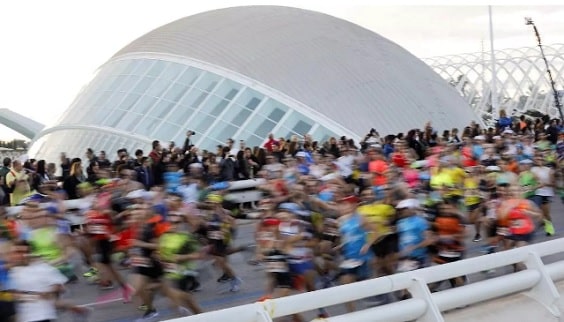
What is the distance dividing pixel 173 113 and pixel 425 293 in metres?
19.3

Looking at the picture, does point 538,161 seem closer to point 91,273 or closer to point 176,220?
point 176,220

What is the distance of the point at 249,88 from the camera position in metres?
25.5

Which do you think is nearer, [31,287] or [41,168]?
[31,287]

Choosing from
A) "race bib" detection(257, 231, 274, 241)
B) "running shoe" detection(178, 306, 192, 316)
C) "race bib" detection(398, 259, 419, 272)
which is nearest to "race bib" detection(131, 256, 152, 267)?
"running shoe" detection(178, 306, 192, 316)

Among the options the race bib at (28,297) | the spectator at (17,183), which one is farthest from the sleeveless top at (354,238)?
the spectator at (17,183)

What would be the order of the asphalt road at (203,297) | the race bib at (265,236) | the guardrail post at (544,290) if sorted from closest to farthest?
the guardrail post at (544,290), the race bib at (265,236), the asphalt road at (203,297)

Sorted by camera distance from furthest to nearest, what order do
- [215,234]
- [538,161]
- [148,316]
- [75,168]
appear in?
[75,168], [538,161], [215,234], [148,316]

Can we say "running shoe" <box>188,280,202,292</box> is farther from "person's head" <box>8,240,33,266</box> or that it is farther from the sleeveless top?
"person's head" <box>8,240,33,266</box>

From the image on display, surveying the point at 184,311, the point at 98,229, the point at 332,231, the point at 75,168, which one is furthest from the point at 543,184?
the point at 75,168

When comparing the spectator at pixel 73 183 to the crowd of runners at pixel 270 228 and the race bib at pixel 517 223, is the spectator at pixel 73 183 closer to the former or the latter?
the crowd of runners at pixel 270 228

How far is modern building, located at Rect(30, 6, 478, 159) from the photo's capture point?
2486 centimetres

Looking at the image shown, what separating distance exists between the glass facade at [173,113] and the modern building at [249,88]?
4 centimetres

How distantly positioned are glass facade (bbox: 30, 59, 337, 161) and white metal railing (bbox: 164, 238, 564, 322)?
16.3 metres

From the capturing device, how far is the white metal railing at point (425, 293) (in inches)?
217
